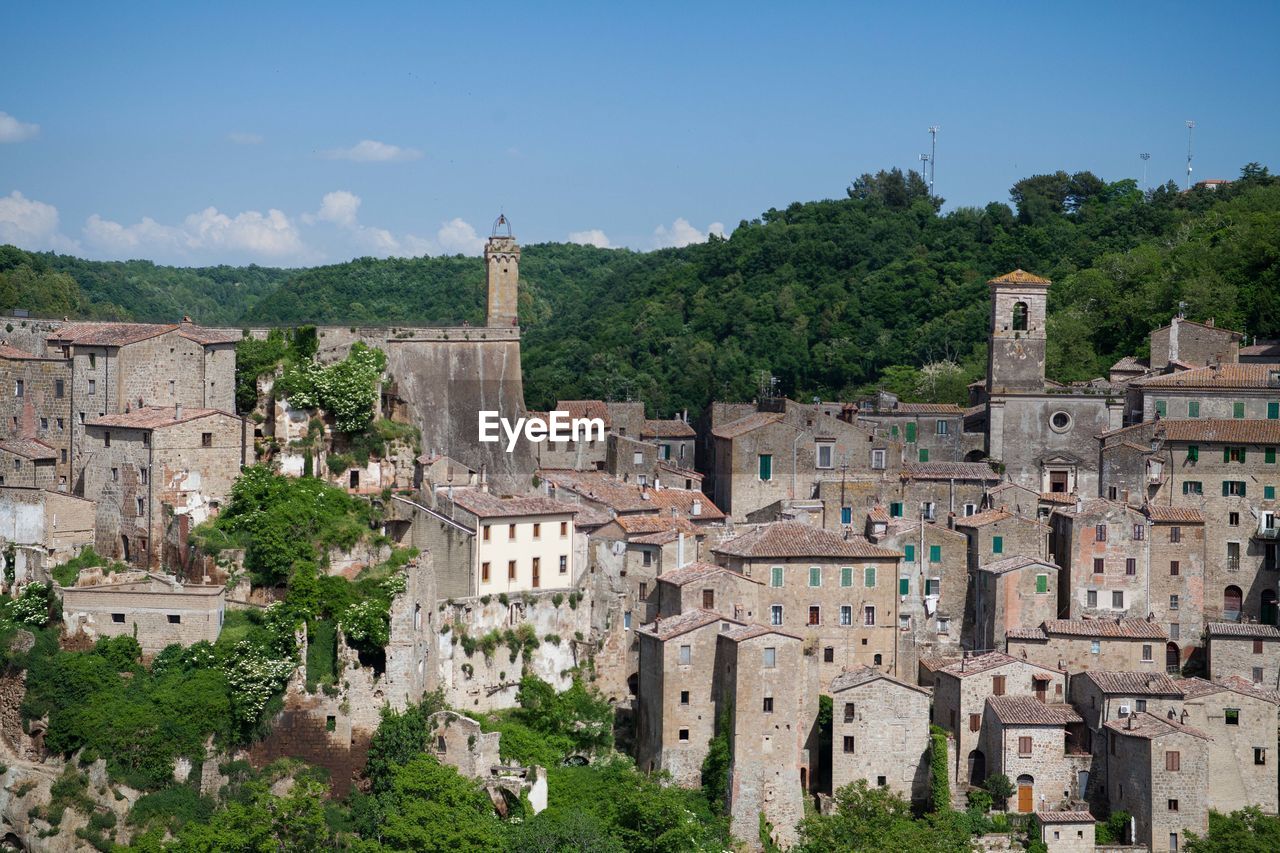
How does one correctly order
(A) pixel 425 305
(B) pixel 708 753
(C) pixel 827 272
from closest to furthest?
(B) pixel 708 753, (C) pixel 827 272, (A) pixel 425 305

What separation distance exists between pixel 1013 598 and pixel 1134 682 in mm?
4233

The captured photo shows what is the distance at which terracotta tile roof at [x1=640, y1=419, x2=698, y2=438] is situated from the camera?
222ft

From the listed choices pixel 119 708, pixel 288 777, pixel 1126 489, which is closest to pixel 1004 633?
pixel 1126 489

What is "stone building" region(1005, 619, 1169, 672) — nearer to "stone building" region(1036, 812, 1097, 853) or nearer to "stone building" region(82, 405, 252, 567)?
"stone building" region(1036, 812, 1097, 853)

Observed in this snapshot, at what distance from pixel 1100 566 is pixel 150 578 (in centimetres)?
2670

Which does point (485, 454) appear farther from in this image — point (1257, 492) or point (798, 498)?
point (1257, 492)

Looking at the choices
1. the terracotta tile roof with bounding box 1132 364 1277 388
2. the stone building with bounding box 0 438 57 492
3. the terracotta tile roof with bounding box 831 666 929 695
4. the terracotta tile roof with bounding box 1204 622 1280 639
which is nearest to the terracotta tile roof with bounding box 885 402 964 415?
the terracotta tile roof with bounding box 1132 364 1277 388

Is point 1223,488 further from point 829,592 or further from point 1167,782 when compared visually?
point 829,592

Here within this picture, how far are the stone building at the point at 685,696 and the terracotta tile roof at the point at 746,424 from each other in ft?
42.0

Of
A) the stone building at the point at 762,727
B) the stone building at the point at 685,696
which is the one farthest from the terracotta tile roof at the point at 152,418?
the stone building at the point at 762,727

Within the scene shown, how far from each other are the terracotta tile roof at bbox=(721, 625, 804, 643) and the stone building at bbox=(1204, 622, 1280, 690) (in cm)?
1315

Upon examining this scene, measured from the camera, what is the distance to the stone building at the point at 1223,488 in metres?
56.5

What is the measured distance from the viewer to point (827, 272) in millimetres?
95125

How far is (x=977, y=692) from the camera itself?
5034 cm
